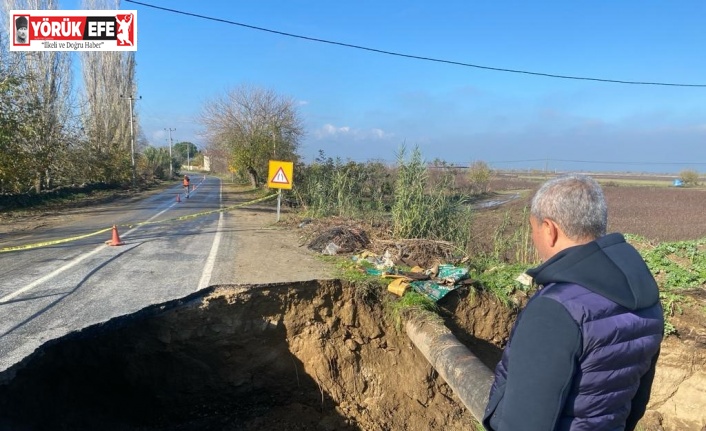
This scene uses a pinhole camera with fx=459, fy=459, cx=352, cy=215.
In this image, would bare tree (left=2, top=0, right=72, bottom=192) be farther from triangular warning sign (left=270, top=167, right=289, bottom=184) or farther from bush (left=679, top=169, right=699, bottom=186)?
bush (left=679, top=169, right=699, bottom=186)

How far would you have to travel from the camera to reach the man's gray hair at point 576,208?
5.39 ft

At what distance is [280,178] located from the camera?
1295 cm

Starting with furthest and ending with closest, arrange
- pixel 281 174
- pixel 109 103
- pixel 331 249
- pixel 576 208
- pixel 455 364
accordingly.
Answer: pixel 109 103 → pixel 281 174 → pixel 331 249 → pixel 455 364 → pixel 576 208

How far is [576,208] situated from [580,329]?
436 mm

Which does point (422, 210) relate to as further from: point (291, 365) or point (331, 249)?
point (291, 365)

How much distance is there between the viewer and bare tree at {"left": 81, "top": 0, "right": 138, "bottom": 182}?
3042 cm

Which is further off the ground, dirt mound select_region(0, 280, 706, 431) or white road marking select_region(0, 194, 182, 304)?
white road marking select_region(0, 194, 182, 304)

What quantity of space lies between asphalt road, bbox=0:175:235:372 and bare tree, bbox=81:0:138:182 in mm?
20174

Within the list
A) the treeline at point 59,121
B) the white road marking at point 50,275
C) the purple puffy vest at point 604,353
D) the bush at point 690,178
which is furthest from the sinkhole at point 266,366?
the bush at point 690,178

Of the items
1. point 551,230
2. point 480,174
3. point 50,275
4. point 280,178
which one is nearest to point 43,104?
point 280,178

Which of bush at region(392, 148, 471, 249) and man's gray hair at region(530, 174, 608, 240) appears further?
bush at region(392, 148, 471, 249)

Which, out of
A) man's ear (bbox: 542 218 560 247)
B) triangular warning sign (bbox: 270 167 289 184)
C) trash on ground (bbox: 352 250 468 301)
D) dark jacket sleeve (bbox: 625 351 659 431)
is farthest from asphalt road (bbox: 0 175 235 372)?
dark jacket sleeve (bbox: 625 351 659 431)

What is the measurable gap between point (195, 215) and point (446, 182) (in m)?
8.95

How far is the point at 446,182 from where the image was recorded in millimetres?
10766
